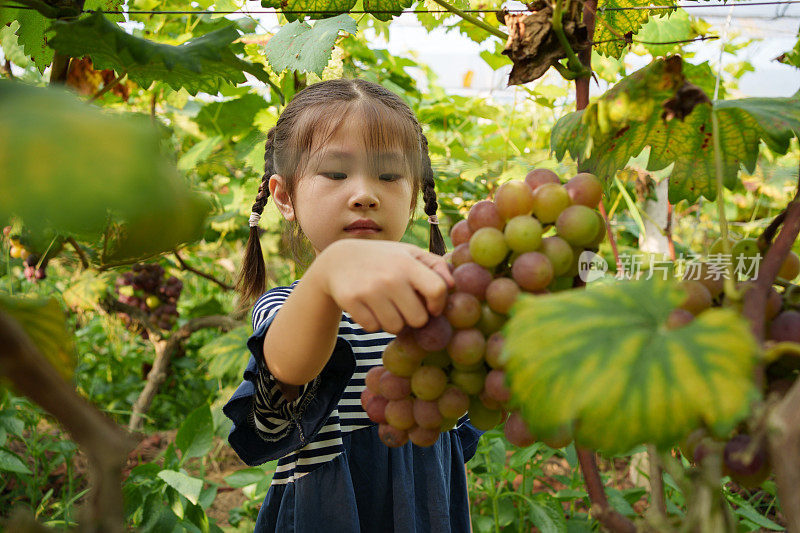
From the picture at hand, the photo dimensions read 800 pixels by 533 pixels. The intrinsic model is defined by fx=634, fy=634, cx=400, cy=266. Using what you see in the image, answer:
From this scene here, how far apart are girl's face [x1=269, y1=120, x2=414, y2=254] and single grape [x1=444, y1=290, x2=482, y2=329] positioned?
58 centimetres

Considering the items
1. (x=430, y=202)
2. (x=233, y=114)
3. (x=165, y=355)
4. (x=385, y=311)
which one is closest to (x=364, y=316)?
(x=385, y=311)

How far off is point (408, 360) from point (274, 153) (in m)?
1.04

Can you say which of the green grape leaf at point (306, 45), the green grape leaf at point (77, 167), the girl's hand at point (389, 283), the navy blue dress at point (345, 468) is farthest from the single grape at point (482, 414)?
the green grape leaf at point (306, 45)

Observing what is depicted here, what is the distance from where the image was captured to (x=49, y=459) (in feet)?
7.39

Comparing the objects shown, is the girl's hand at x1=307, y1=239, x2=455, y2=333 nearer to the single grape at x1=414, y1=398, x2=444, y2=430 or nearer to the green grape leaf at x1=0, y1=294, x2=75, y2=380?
the single grape at x1=414, y1=398, x2=444, y2=430

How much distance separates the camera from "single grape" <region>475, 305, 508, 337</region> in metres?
0.49

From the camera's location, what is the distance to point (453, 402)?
52 cm

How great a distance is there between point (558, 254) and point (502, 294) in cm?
5

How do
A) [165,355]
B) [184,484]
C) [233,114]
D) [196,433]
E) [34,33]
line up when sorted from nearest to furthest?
[34,33], [184,484], [196,433], [233,114], [165,355]

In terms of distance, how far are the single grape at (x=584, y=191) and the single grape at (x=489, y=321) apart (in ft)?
0.36

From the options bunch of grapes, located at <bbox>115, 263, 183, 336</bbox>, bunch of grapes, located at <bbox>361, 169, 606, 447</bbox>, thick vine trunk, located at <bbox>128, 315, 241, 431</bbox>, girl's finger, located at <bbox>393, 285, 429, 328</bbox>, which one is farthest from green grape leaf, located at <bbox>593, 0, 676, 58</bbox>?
bunch of grapes, located at <bbox>115, 263, 183, 336</bbox>

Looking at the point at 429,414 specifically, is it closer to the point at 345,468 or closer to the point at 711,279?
the point at 711,279

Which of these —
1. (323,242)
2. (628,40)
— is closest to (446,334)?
(628,40)

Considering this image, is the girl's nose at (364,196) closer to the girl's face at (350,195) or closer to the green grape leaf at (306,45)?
the girl's face at (350,195)
